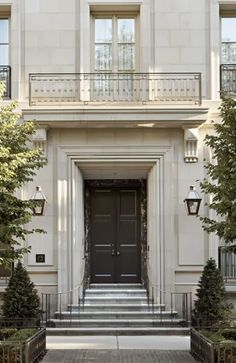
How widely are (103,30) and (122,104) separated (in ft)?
7.56

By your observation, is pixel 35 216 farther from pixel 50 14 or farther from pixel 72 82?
pixel 50 14

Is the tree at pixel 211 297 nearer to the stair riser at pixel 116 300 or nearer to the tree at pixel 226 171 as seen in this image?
the stair riser at pixel 116 300

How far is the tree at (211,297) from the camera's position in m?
15.4

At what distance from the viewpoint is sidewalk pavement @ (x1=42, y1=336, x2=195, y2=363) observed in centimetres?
1245

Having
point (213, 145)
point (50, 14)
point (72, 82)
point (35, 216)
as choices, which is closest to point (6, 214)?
point (213, 145)

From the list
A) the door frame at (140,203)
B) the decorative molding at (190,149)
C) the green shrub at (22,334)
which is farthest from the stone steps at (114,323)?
the decorative molding at (190,149)

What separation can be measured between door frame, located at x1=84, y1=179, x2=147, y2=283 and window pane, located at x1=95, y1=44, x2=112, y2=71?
3127 mm

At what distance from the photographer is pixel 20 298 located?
1555cm

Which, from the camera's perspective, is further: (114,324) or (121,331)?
(114,324)

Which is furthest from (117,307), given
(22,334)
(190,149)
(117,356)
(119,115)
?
(22,334)

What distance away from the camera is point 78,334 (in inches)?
610

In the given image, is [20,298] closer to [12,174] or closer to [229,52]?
[12,174]

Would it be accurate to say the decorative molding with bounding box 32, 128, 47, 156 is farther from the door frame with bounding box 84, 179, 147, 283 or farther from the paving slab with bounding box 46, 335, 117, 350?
the paving slab with bounding box 46, 335, 117, 350

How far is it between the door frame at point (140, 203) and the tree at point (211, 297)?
8.63 ft
